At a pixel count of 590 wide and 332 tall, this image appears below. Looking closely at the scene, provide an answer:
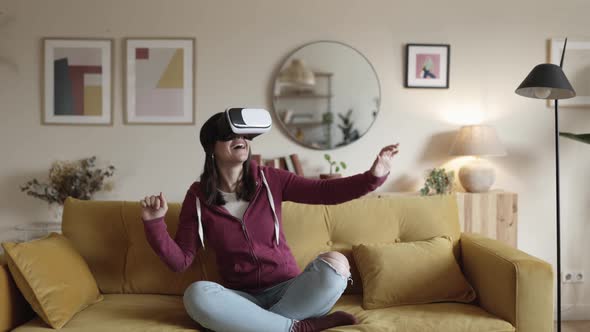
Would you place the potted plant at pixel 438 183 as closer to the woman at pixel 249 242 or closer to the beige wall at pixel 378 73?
the beige wall at pixel 378 73

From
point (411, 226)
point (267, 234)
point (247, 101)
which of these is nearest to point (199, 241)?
point (267, 234)

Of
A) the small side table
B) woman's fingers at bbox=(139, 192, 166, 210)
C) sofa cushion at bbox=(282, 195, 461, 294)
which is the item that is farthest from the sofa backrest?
the small side table

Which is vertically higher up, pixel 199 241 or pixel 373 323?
pixel 199 241

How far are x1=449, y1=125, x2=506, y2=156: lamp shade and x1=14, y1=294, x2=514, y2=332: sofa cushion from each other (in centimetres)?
117

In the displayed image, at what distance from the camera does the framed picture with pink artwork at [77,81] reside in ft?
10.0

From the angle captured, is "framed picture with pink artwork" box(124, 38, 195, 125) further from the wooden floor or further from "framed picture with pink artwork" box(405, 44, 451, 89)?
the wooden floor

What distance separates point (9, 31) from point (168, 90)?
102 cm

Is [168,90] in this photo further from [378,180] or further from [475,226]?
[475,226]

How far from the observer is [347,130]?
3109 millimetres

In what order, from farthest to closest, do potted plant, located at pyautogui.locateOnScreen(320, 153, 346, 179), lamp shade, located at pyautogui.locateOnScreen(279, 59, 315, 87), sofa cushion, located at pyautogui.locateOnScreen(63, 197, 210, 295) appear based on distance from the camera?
1. lamp shade, located at pyautogui.locateOnScreen(279, 59, 315, 87)
2. potted plant, located at pyautogui.locateOnScreen(320, 153, 346, 179)
3. sofa cushion, located at pyautogui.locateOnScreen(63, 197, 210, 295)

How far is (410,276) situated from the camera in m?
2.06

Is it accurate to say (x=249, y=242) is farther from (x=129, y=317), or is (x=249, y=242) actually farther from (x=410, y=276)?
(x=410, y=276)

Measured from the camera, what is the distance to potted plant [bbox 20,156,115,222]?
2.89m

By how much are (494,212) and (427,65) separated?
37.9 inches
